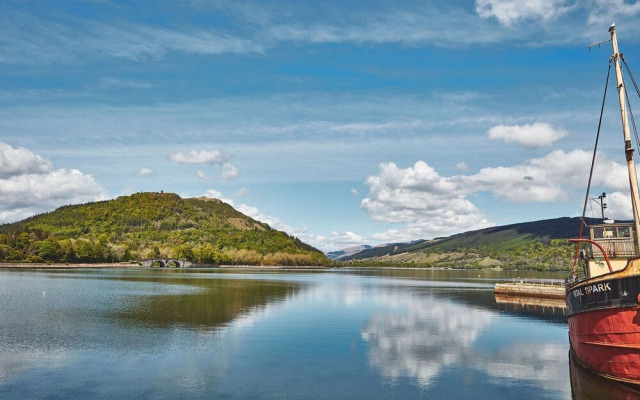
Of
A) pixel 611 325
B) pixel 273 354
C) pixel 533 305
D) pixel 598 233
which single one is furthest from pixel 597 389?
pixel 533 305

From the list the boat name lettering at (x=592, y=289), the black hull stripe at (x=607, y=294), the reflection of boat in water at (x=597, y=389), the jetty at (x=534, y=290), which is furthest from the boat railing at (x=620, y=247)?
the jetty at (x=534, y=290)

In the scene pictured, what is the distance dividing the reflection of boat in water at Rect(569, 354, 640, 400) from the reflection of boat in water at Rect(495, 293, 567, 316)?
148 ft

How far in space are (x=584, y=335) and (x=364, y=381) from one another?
50.4ft

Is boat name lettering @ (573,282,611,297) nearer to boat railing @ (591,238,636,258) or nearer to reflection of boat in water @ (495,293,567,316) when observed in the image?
boat railing @ (591,238,636,258)

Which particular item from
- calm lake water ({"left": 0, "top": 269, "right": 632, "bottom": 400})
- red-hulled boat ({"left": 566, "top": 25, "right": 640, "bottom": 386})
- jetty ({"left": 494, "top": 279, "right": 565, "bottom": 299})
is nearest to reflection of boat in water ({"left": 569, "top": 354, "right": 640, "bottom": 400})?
calm lake water ({"left": 0, "top": 269, "right": 632, "bottom": 400})

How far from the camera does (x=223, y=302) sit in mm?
77562

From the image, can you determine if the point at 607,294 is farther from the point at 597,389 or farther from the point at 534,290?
the point at 534,290

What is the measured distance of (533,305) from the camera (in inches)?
3526

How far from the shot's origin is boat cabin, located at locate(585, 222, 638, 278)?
39.9 metres

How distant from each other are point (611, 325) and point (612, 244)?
45.4ft

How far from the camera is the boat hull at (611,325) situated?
2759 cm

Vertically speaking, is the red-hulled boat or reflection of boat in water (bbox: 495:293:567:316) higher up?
the red-hulled boat

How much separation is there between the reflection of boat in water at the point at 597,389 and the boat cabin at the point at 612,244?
10.0m

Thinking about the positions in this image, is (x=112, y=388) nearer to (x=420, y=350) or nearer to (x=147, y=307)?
(x=420, y=350)
